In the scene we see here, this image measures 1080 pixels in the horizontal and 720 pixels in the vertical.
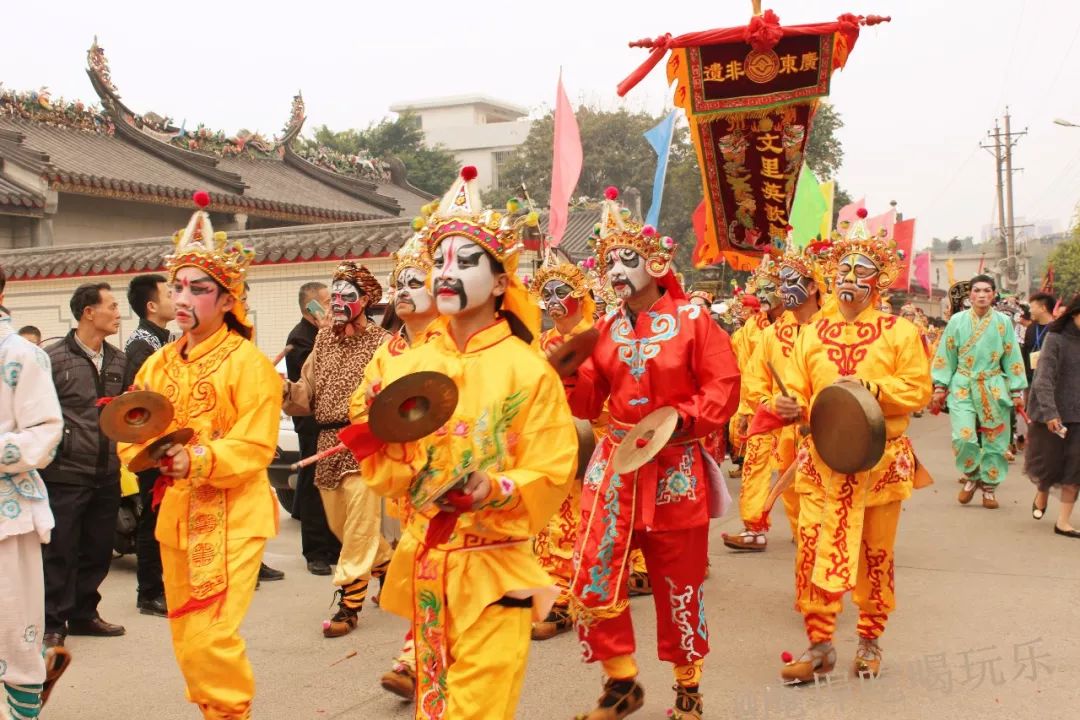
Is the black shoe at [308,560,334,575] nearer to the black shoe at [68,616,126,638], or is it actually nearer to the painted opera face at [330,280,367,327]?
the black shoe at [68,616,126,638]

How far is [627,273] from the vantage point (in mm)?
4938

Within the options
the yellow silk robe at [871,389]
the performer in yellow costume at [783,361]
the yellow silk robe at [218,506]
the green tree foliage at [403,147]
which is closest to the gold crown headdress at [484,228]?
the yellow silk robe at [218,506]

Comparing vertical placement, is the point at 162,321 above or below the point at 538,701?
above

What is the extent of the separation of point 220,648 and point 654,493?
73.3 inches

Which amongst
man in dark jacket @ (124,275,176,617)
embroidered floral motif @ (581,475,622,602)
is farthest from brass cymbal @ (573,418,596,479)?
man in dark jacket @ (124,275,176,617)

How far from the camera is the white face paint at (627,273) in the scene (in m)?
4.94

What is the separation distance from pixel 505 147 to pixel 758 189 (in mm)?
62158

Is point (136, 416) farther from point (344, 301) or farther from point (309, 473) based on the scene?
point (309, 473)

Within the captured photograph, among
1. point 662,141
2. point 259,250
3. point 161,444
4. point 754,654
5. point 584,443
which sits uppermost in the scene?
point 662,141

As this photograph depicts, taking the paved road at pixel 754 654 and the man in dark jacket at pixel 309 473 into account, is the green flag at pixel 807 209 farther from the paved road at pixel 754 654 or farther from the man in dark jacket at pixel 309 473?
the man in dark jacket at pixel 309 473

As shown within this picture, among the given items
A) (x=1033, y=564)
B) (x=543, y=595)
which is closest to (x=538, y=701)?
(x=543, y=595)

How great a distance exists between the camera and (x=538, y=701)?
5.18 meters

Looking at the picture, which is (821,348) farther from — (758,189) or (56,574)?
(56,574)

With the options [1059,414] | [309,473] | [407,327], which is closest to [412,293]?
[407,327]
